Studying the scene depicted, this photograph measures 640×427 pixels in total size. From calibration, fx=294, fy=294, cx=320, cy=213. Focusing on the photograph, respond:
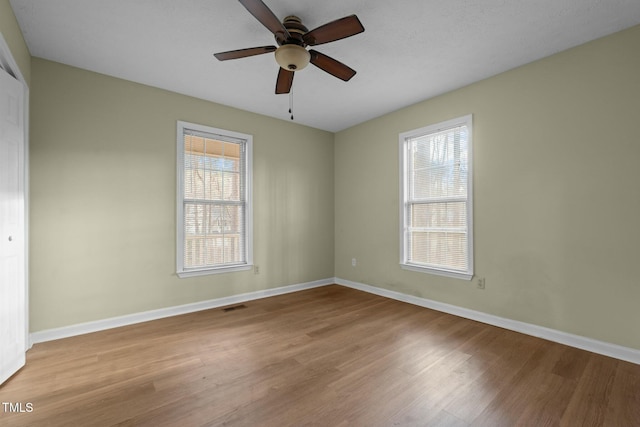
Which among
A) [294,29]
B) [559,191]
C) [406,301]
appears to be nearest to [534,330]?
[559,191]

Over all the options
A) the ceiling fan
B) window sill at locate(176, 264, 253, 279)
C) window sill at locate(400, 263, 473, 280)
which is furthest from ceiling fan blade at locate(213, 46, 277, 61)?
window sill at locate(400, 263, 473, 280)

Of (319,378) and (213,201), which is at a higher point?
(213,201)

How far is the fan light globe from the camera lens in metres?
2.19

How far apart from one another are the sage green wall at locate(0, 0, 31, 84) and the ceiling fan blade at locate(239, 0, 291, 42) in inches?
68.3

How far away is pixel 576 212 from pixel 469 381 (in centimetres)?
184

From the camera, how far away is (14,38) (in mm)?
2273

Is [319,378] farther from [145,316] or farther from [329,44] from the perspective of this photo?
[329,44]

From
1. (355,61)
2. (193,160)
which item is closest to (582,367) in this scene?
(355,61)

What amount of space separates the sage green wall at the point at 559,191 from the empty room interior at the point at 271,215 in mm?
17

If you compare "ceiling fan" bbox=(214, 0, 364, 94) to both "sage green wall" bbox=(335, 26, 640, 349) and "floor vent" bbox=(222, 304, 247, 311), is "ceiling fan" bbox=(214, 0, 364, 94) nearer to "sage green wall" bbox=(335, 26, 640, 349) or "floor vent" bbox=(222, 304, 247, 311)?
"sage green wall" bbox=(335, 26, 640, 349)

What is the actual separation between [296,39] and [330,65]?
0.37m

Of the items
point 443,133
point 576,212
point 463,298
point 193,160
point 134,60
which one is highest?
point 134,60

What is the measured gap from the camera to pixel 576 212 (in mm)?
2668

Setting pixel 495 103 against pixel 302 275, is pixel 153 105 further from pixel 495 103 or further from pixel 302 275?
pixel 495 103
